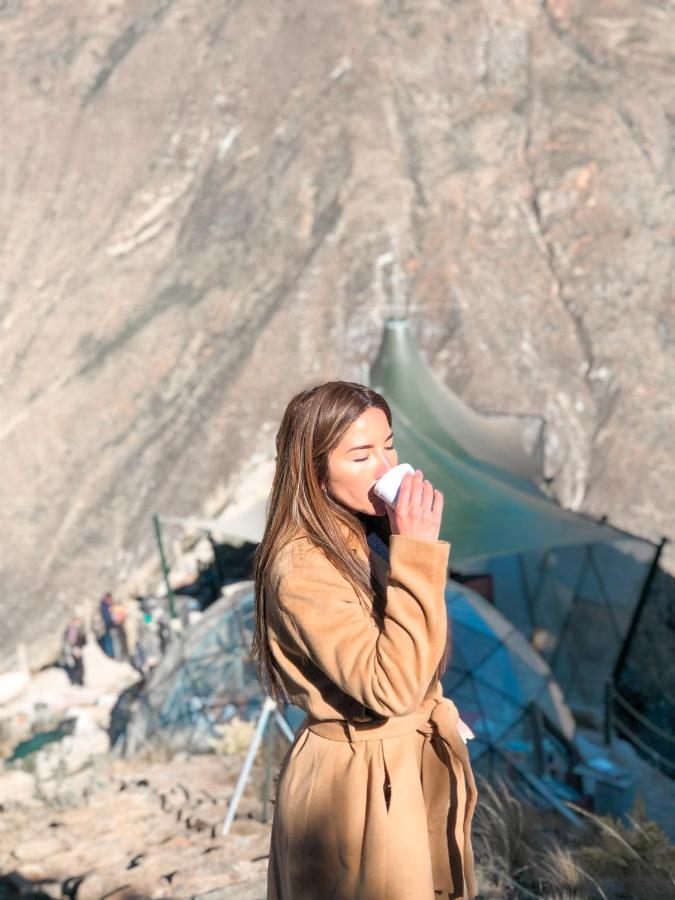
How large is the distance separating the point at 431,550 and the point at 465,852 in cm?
77

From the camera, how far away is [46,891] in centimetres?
394

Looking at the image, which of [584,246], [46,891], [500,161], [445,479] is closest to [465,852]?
[46,891]

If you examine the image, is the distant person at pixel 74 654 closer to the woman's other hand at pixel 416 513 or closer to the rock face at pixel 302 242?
the rock face at pixel 302 242

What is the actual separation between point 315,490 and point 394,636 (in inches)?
14.3

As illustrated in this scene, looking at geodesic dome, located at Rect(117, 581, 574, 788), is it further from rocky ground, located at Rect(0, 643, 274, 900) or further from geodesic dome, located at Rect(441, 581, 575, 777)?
rocky ground, located at Rect(0, 643, 274, 900)

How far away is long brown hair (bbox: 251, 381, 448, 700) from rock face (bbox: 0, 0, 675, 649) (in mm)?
14933

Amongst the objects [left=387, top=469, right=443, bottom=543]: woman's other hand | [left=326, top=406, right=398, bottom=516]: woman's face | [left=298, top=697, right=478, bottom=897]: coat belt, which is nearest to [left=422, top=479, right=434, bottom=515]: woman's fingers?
[left=387, top=469, right=443, bottom=543]: woman's other hand

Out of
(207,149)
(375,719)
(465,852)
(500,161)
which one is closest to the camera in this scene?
(375,719)

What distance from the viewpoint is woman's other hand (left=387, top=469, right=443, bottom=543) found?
1588 mm

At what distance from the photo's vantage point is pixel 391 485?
1.66 meters

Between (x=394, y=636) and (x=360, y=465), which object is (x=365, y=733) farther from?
(x=360, y=465)

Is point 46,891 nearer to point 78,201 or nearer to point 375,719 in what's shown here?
point 375,719

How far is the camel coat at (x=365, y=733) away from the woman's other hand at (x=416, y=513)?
2cm

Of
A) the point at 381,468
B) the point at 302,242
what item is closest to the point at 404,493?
the point at 381,468
